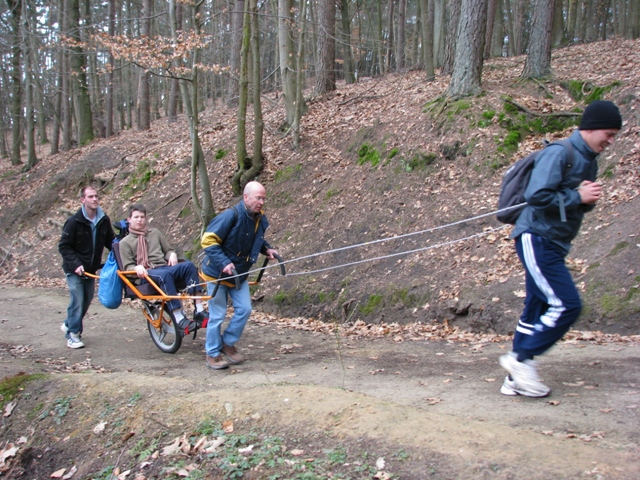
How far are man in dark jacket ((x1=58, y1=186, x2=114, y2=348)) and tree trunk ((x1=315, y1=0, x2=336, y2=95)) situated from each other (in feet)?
37.9

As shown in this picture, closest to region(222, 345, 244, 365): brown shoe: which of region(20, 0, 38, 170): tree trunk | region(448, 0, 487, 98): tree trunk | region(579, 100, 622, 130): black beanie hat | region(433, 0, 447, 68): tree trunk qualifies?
region(579, 100, 622, 130): black beanie hat

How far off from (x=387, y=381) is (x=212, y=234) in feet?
8.22

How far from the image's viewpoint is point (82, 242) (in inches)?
314

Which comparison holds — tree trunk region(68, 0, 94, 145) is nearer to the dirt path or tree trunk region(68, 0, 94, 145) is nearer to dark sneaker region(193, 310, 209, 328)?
the dirt path

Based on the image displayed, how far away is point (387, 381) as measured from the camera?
5664 millimetres

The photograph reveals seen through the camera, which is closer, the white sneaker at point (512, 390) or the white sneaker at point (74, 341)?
the white sneaker at point (512, 390)

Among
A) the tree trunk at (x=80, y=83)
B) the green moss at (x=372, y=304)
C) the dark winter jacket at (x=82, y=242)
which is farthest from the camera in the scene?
the tree trunk at (x=80, y=83)

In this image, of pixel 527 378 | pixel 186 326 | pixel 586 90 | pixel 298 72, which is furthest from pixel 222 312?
pixel 586 90

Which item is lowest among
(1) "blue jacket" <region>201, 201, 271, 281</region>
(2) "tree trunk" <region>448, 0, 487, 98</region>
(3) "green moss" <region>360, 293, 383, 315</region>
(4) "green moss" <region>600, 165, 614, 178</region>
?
(3) "green moss" <region>360, 293, 383, 315</region>

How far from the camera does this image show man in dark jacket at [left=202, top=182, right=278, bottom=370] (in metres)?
6.22

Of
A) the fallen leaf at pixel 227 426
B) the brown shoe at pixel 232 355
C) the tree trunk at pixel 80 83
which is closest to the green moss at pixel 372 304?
the brown shoe at pixel 232 355

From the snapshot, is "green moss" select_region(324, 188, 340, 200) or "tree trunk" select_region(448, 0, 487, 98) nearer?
"tree trunk" select_region(448, 0, 487, 98)

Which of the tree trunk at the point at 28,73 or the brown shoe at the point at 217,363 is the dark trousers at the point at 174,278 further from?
the tree trunk at the point at 28,73

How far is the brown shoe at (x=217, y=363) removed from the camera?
6656mm
